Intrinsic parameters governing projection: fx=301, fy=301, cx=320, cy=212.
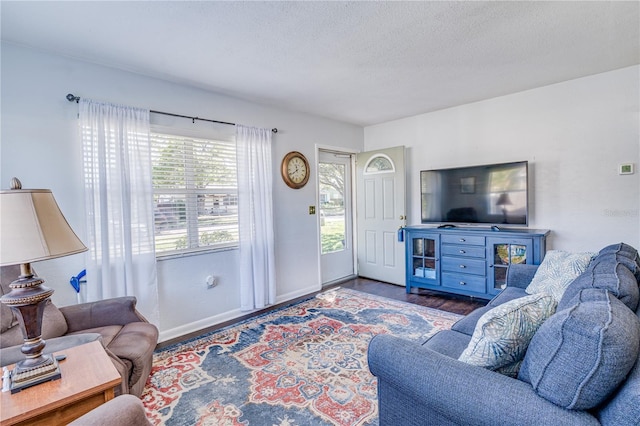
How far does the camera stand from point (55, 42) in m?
2.15

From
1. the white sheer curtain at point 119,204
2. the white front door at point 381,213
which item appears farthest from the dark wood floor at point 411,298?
the white sheer curtain at point 119,204

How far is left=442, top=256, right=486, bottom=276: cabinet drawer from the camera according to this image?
3.44 meters

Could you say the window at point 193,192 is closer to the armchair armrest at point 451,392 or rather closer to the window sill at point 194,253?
the window sill at point 194,253

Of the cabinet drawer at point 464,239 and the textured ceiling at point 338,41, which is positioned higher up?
the textured ceiling at point 338,41

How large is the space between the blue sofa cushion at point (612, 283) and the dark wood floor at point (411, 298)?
78.1 inches

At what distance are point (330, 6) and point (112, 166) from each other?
2102 millimetres

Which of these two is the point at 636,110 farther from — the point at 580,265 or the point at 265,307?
the point at 265,307

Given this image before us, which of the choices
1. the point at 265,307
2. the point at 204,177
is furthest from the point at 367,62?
the point at 265,307

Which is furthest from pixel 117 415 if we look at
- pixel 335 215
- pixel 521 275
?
pixel 335 215

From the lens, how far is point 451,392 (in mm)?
1035

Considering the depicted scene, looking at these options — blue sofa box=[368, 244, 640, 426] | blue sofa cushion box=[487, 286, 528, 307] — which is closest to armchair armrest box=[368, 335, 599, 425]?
blue sofa box=[368, 244, 640, 426]

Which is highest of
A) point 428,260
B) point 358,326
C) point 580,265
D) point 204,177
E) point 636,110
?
point 636,110

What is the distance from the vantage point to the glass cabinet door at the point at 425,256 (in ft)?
12.6

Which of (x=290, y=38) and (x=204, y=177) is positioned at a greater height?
(x=290, y=38)
